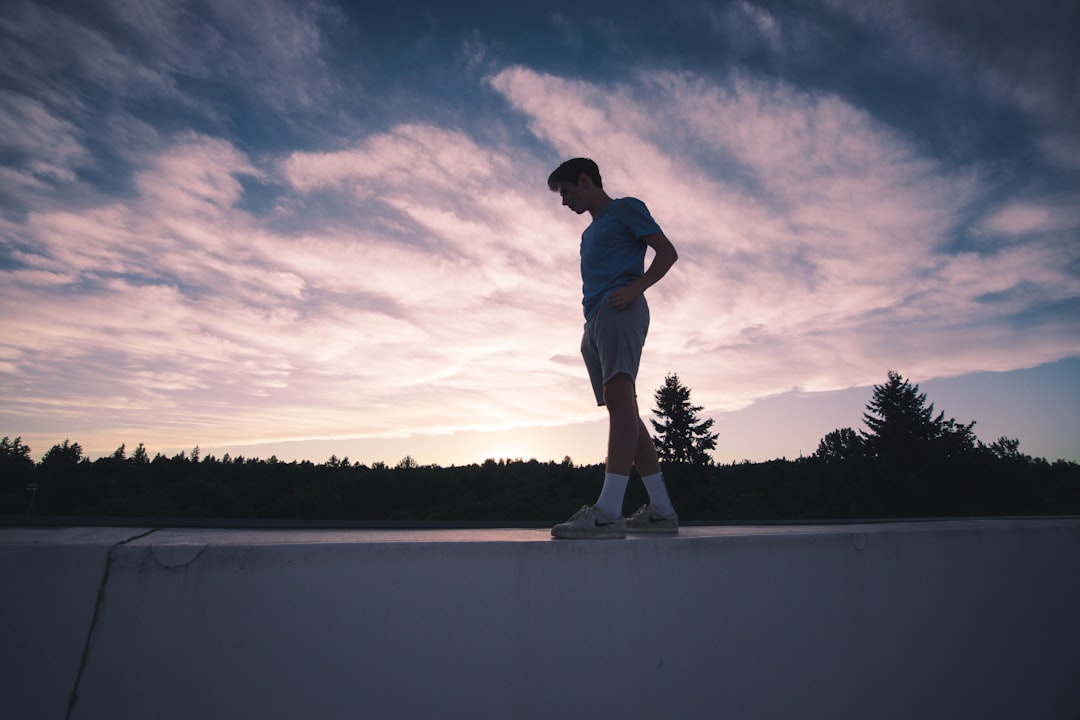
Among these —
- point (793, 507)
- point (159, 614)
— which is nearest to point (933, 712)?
point (159, 614)

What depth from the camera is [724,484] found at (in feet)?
212

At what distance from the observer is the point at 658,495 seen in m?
2.45

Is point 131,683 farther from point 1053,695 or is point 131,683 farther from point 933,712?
point 1053,695

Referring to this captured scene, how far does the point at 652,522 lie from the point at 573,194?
1.75 metres

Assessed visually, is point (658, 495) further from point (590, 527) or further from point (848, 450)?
point (848, 450)

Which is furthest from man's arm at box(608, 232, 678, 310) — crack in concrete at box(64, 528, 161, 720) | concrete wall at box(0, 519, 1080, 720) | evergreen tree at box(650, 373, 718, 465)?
evergreen tree at box(650, 373, 718, 465)

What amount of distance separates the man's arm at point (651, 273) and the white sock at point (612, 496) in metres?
0.79

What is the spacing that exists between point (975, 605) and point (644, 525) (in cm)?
159

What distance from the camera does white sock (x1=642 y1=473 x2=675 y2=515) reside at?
2.37 metres

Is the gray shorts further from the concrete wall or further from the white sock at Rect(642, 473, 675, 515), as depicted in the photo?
the concrete wall

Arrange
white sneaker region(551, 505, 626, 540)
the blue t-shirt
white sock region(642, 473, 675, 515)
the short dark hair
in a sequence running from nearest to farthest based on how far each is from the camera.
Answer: white sneaker region(551, 505, 626, 540), white sock region(642, 473, 675, 515), the blue t-shirt, the short dark hair

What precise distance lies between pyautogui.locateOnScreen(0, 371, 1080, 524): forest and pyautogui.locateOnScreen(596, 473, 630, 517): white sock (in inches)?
1109

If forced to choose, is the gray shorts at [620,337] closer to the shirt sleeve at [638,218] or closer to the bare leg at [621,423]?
the bare leg at [621,423]

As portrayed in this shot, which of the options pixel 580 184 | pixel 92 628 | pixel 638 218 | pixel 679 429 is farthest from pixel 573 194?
pixel 679 429
